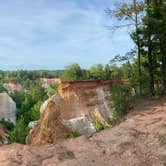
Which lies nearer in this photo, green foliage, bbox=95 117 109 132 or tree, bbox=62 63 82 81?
green foliage, bbox=95 117 109 132

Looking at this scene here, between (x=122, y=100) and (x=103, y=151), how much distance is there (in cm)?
602

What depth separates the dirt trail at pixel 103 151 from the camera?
5.66 m

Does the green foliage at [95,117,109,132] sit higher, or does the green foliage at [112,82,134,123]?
the green foliage at [112,82,134,123]

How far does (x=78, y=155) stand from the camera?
5996 mm

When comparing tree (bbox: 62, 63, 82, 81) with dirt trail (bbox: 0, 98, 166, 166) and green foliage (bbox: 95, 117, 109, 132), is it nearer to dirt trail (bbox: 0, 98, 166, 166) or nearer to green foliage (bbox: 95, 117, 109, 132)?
green foliage (bbox: 95, 117, 109, 132)

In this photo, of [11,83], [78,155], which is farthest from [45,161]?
[11,83]

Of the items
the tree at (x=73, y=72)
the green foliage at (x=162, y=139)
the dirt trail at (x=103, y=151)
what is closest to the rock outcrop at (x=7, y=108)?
the tree at (x=73, y=72)

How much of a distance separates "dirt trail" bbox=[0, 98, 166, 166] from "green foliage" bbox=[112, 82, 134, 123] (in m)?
4.14

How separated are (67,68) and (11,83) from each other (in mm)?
41117

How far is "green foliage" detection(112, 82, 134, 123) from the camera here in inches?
477

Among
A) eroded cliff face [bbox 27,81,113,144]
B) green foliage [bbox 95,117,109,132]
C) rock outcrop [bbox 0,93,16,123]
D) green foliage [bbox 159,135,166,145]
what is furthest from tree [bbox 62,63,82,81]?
green foliage [bbox 159,135,166,145]

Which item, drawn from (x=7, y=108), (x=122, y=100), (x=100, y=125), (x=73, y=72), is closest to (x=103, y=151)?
(x=122, y=100)

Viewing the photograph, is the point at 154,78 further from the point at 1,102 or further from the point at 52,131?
the point at 1,102

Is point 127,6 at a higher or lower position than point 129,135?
higher
